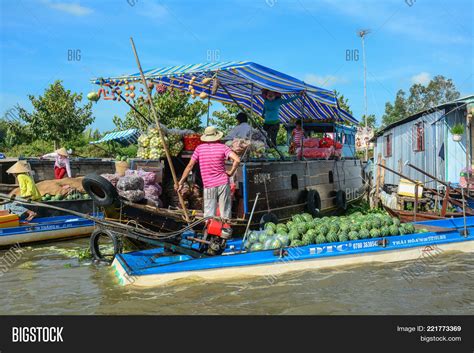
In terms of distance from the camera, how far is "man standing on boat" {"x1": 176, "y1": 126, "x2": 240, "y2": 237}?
7535 mm

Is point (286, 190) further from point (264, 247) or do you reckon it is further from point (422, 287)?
point (422, 287)

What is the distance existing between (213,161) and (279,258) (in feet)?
6.22

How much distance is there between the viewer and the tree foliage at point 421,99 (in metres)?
39.0

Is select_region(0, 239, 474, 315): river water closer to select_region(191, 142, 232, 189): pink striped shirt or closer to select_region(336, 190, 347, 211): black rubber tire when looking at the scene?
select_region(191, 142, 232, 189): pink striped shirt

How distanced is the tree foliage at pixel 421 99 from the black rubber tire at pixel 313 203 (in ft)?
94.1

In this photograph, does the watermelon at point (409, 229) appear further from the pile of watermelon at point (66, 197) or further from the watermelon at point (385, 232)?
the pile of watermelon at point (66, 197)

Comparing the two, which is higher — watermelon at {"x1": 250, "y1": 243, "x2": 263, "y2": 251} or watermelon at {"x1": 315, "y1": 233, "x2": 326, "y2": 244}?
watermelon at {"x1": 315, "y1": 233, "x2": 326, "y2": 244}

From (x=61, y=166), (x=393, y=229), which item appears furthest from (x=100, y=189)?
(x=61, y=166)

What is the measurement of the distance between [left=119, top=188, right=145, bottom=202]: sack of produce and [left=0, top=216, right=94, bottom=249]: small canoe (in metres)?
4.20

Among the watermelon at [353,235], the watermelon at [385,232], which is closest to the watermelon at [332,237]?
the watermelon at [353,235]

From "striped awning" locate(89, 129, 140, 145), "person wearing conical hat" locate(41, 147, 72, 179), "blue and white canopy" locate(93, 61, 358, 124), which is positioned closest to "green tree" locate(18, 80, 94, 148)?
"striped awning" locate(89, 129, 140, 145)

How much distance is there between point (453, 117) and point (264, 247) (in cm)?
912

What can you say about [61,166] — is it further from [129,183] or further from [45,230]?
[129,183]
